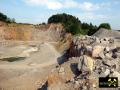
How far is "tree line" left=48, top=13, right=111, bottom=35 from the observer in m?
57.1

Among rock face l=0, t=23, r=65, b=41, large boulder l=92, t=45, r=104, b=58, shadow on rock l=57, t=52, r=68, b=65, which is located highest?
large boulder l=92, t=45, r=104, b=58

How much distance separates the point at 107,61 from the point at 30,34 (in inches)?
1668

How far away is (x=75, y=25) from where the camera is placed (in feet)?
190

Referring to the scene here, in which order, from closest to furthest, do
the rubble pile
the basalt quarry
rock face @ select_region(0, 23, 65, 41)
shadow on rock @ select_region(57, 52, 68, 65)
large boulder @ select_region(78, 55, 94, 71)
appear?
the rubble pile, the basalt quarry, large boulder @ select_region(78, 55, 94, 71), shadow on rock @ select_region(57, 52, 68, 65), rock face @ select_region(0, 23, 65, 41)

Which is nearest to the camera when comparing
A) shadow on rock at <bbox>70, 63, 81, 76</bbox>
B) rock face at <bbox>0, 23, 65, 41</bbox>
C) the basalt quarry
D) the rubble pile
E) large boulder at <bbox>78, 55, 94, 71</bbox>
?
the rubble pile

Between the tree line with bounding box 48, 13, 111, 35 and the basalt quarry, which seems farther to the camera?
the tree line with bounding box 48, 13, 111, 35

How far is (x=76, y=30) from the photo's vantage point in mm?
56438

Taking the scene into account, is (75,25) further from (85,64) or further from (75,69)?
(85,64)

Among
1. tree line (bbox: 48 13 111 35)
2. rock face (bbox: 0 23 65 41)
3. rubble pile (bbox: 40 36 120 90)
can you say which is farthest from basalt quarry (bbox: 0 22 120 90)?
tree line (bbox: 48 13 111 35)

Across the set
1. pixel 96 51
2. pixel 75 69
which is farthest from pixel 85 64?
pixel 96 51

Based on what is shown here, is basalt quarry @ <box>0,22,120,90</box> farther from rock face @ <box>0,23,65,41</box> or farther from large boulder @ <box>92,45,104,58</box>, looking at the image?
rock face @ <box>0,23,65,41</box>

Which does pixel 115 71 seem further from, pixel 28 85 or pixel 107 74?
pixel 28 85

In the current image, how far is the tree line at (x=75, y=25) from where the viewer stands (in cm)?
5709

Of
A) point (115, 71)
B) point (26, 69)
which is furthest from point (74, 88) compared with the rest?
point (26, 69)
